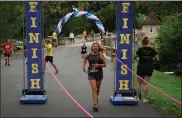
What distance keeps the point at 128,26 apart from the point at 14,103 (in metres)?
3.60

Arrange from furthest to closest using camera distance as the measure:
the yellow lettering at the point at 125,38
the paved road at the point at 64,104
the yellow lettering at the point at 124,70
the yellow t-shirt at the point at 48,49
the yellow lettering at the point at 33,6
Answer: the yellow t-shirt at the point at 48,49 < the yellow lettering at the point at 124,70 < the yellow lettering at the point at 125,38 < the yellow lettering at the point at 33,6 < the paved road at the point at 64,104

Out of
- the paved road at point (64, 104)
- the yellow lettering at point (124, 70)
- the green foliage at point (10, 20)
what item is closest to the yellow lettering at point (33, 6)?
the paved road at point (64, 104)

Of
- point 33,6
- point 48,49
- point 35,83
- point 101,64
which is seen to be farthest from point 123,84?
point 48,49

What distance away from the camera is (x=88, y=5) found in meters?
51.5

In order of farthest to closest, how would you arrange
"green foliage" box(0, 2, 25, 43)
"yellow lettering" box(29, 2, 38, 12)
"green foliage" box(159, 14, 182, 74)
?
"green foliage" box(0, 2, 25, 43), "green foliage" box(159, 14, 182, 74), "yellow lettering" box(29, 2, 38, 12)

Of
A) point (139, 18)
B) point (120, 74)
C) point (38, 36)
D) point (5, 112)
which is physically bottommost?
point (5, 112)

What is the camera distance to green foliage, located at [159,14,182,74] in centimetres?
2333

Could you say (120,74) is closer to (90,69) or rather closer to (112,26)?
(90,69)

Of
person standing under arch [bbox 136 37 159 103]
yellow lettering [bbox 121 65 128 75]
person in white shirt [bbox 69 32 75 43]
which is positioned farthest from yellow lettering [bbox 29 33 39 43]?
person in white shirt [bbox 69 32 75 43]

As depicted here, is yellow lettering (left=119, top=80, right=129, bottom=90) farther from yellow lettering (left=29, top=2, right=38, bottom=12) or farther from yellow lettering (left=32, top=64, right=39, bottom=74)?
yellow lettering (left=29, top=2, right=38, bottom=12)

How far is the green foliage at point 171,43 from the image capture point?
23.3 metres

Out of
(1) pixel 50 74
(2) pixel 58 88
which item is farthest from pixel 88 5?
(2) pixel 58 88

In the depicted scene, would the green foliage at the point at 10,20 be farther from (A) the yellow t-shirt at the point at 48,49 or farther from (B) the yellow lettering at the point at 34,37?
(B) the yellow lettering at the point at 34,37

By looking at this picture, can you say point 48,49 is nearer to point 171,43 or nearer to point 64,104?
point 64,104
